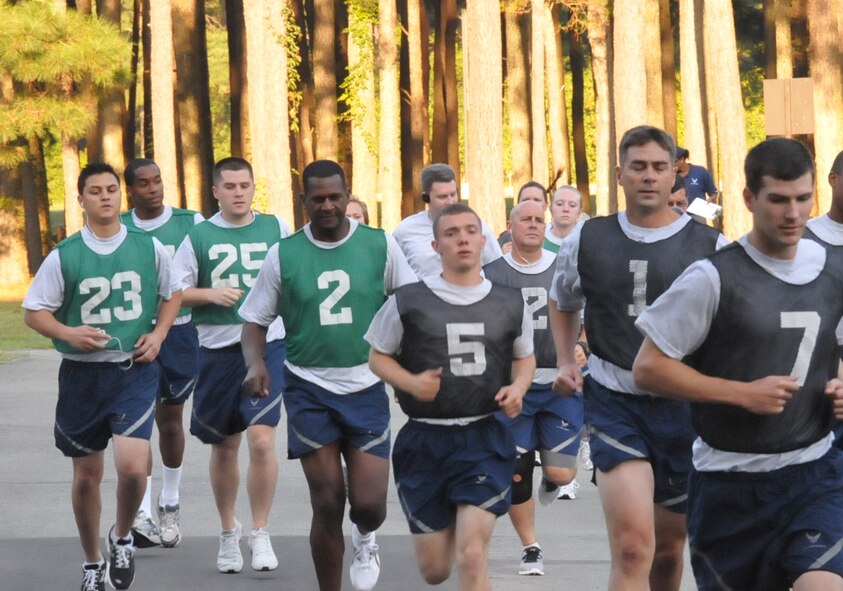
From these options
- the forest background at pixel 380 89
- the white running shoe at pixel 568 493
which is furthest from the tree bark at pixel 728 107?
the white running shoe at pixel 568 493

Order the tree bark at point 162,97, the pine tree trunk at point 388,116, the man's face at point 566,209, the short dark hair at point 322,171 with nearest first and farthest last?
the short dark hair at point 322,171 < the man's face at point 566,209 < the tree bark at point 162,97 < the pine tree trunk at point 388,116

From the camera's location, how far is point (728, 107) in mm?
29688

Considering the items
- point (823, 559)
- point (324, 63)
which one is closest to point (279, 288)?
point (823, 559)

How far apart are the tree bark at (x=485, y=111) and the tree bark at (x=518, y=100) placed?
10301 mm

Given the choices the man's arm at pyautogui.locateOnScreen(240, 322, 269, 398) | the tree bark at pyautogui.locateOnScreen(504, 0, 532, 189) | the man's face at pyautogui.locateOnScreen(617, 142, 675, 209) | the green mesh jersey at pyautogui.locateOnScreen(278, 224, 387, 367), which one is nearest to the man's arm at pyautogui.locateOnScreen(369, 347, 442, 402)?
the green mesh jersey at pyautogui.locateOnScreen(278, 224, 387, 367)

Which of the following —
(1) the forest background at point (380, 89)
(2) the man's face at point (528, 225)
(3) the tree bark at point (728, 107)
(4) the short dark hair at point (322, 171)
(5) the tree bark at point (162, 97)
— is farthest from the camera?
(5) the tree bark at point (162, 97)

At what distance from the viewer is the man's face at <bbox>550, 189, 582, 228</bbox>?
11.7m

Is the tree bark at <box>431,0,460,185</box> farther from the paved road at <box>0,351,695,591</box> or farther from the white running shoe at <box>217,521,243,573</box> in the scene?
the white running shoe at <box>217,521,243,573</box>

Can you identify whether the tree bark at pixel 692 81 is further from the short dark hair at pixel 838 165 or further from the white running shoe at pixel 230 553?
the short dark hair at pixel 838 165

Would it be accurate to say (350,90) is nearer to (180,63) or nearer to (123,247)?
(180,63)

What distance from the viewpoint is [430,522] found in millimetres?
7359

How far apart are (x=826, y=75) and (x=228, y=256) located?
2078 centimetres

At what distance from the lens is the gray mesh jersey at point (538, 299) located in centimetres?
977

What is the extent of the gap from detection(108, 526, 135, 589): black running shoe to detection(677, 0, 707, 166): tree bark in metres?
31.3
